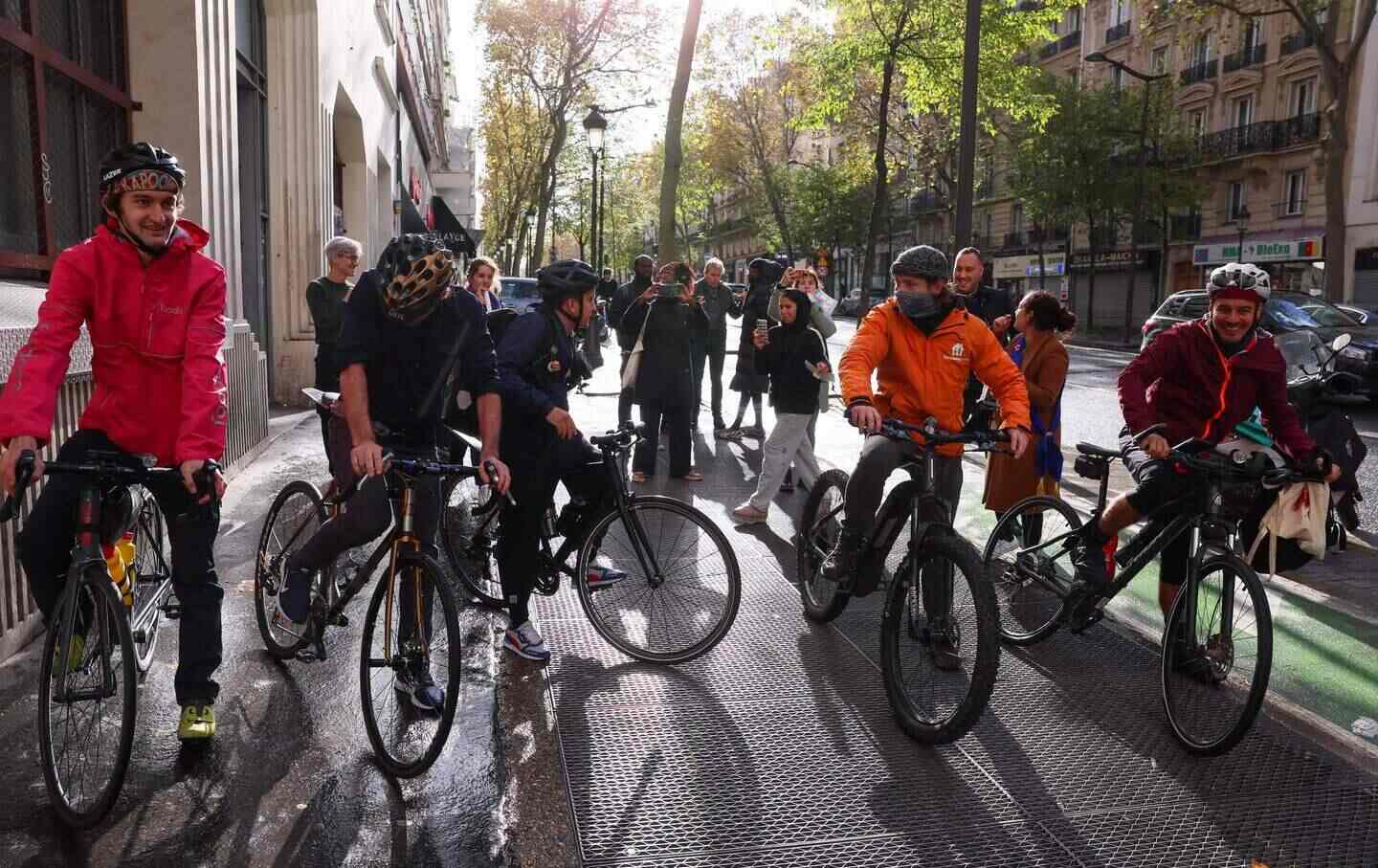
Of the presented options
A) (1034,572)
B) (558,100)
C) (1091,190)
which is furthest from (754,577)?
(1091,190)

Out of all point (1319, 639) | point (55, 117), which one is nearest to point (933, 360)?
point (1319, 639)

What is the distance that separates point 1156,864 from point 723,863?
123 cm

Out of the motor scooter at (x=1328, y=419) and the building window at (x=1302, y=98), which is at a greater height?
the building window at (x=1302, y=98)

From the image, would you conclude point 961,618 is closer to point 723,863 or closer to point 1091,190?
point 723,863

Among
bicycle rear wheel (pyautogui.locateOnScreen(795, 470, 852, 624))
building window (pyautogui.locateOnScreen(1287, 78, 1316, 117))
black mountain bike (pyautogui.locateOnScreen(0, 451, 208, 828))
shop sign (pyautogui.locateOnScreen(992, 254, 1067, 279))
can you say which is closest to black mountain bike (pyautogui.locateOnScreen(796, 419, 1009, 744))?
bicycle rear wheel (pyautogui.locateOnScreen(795, 470, 852, 624))

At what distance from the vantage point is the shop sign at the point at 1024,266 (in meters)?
51.5

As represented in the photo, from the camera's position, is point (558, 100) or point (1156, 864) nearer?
point (1156, 864)

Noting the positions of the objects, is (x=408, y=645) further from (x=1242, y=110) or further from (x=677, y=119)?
(x=1242, y=110)

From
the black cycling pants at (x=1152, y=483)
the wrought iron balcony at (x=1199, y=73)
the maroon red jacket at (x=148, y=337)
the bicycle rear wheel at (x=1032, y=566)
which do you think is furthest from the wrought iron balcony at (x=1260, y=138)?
the maroon red jacket at (x=148, y=337)

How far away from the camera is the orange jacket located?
4.70 m

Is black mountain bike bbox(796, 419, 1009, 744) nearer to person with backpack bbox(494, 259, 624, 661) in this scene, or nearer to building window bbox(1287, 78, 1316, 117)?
person with backpack bbox(494, 259, 624, 661)

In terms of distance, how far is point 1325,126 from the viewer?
3600 cm

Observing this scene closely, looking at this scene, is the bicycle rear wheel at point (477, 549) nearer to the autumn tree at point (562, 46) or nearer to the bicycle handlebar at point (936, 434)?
the bicycle handlebar at point (936, 434)

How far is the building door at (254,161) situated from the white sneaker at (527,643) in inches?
326
